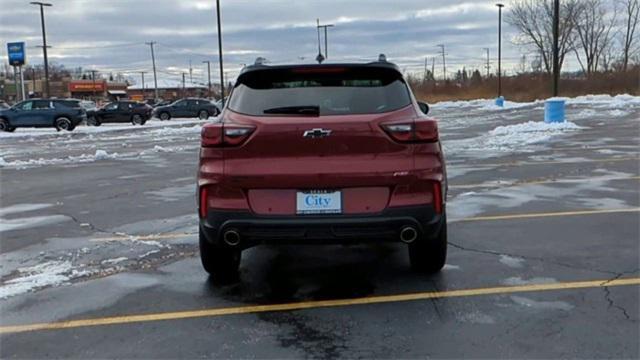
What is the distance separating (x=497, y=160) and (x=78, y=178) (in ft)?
28.3

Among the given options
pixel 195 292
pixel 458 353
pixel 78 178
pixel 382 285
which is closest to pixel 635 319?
pixel 458 353

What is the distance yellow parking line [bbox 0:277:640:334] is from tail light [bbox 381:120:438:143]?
1190mm

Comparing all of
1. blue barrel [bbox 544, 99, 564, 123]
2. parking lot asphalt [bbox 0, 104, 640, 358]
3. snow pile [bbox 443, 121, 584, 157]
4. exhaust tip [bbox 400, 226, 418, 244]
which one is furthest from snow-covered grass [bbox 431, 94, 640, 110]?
exhaust tip [bbox 400, 226, 418, 244]

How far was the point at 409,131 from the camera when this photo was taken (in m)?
4.66

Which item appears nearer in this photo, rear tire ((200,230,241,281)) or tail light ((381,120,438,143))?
tail light ((381,120,438,143))

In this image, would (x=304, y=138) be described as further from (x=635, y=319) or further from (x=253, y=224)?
(x=635, y=319)

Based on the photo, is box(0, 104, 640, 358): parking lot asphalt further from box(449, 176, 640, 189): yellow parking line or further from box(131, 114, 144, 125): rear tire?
box(131, 114, 144, 125): rear tire

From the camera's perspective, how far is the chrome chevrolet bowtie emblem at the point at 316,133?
4637 millimetres

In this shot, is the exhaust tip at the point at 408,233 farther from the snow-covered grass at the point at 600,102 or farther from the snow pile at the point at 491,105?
the snow pile at the point at 491,105

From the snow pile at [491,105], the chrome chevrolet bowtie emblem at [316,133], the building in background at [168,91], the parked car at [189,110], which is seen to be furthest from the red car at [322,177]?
the building in background at [168,91]

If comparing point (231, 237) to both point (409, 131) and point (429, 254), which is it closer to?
point (409, 131)

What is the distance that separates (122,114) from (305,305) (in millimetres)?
41551

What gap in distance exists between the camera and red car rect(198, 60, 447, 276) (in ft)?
Answer: 15.2

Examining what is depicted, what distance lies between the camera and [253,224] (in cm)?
468
